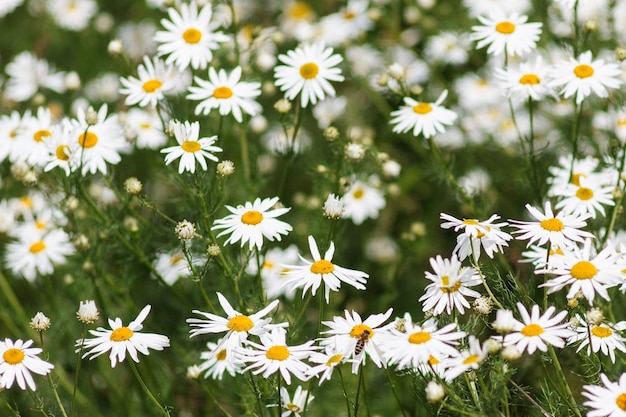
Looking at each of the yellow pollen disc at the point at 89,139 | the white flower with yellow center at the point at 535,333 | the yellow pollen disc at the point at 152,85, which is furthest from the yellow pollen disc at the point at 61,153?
the white flower with yellow center at the point at 535,333

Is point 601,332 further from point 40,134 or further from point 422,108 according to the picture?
point 40,134

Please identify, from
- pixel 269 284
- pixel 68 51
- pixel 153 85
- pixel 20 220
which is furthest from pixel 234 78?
pixel 68 51

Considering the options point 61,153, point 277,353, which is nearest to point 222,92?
point 61,153

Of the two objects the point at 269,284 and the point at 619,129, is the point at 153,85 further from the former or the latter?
the point at 619,129

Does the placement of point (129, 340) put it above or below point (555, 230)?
above

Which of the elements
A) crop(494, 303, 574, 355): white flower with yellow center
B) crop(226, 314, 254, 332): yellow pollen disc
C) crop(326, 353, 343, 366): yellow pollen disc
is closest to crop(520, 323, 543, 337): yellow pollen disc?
crop(494, 303, 574, 355): white flower with yellow center

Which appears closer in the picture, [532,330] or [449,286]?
[532,330]
